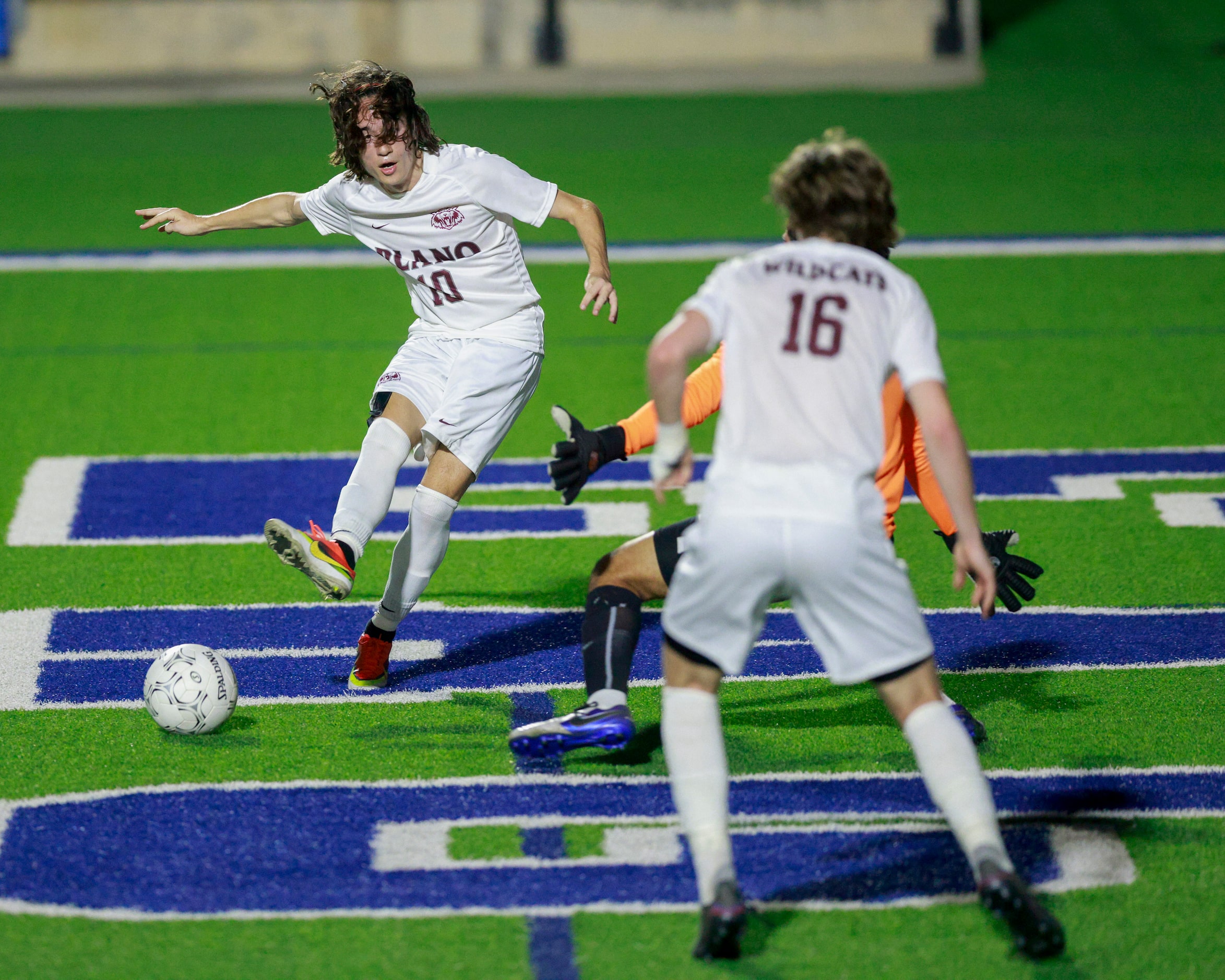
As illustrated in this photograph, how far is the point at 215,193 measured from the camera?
47.1 ft

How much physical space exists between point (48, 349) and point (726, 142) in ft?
28.1

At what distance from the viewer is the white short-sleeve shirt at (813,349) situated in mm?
3566

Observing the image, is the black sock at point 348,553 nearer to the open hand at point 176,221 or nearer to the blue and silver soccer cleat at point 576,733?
the blue and silver soccer cleat at point 576,733

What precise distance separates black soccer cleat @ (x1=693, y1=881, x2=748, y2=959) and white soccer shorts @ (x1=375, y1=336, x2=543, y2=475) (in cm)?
221

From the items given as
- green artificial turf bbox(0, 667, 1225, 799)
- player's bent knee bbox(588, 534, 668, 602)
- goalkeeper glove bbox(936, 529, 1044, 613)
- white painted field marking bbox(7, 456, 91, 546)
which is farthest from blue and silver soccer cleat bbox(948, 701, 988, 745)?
white painted field marking bbox(7, 456, 91, 546)

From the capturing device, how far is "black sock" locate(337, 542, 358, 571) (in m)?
5.14

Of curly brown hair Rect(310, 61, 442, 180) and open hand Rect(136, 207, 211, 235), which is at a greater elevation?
curly brown hair Rect(310, 61, 442, 180)

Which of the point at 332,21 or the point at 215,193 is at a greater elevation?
the point at 332,21

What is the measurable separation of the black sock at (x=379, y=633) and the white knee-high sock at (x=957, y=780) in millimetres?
2336

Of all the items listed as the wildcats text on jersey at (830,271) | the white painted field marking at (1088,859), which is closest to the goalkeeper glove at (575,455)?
the wildcats text on jersey at (830,271)

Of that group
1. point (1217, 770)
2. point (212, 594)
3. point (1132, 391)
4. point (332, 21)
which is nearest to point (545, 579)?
point (212, 594)

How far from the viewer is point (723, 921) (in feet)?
11.8

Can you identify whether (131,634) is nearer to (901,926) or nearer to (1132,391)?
(901,926)

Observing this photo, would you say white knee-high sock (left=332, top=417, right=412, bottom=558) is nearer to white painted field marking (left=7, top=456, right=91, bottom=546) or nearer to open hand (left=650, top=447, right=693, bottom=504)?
open hand (left=650, top=447, right=693, bottom=504)
